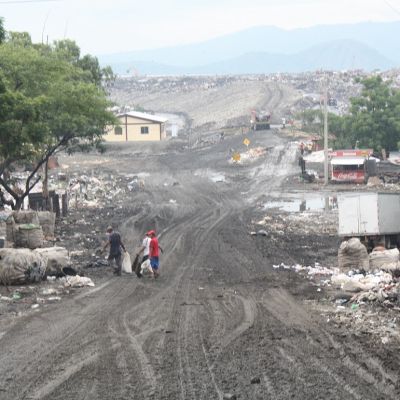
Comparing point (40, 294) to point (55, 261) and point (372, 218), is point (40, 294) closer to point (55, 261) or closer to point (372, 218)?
point (55, 261)

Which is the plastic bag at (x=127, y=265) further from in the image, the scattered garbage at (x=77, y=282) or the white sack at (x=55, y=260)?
the scattered garbage at (x=77, y=282)

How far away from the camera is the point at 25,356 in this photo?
12.2 meters

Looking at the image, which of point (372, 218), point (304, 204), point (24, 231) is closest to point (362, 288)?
point (372, 218)

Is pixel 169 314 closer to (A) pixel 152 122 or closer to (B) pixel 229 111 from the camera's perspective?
(A) pixel 152 122

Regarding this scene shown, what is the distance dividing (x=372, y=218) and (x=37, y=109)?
32.1 ft

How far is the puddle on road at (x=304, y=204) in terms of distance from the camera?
4097 cm

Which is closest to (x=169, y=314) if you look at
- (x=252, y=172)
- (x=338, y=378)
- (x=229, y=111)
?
(x=338, y=378)

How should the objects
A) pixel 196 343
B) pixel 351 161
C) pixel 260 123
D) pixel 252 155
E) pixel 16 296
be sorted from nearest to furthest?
1. pixel 196 343
2. pixel 16 296
3. pixel 351 161
4. pixel 252 155
5. pixel 260 123

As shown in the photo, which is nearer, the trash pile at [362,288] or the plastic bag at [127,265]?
the trash pile at [362,288]

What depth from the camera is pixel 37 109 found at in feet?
84.4

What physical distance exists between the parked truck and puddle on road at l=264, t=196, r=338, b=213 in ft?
48.1

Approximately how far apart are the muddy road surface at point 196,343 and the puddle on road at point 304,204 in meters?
14.7

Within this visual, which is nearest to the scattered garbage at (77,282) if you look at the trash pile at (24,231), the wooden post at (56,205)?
the trash pile at (24,231)

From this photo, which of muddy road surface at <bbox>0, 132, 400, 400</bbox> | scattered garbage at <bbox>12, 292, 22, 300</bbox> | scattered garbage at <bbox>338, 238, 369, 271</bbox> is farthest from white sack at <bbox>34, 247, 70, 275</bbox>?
scattered garbage at <bbox>338, 238, 369, 271</bbox>
